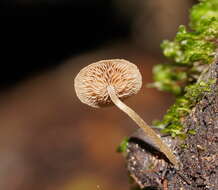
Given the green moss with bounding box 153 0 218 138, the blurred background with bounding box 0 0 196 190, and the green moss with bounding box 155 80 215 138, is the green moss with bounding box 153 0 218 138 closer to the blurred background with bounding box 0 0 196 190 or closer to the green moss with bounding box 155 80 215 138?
the green moss with bounding box 155 80 215 138

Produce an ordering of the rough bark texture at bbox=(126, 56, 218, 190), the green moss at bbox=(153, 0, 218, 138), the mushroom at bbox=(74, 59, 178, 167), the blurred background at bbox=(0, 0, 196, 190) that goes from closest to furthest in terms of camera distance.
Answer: the rough bark texture at bbox=(126, 56, 218, 190), the mushroom at bbox=(74, 59, 178, 167), the green moss at bbox=(153, 0, 218, 138), the blurred background at bbox=(0, 0, 196, 190)

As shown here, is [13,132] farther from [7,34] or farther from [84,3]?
[84,3]

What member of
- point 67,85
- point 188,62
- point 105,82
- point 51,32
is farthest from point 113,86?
point 51,32

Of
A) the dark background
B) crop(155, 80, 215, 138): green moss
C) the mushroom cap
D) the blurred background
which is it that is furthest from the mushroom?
the dark background

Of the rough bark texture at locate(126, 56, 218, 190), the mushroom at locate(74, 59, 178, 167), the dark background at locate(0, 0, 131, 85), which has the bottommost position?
the rough bark texture at locate(126, 56, 218, 190)

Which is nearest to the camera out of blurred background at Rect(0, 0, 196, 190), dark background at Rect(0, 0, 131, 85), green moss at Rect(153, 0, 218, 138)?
green moss at Rect(153, 0, 218, 138)

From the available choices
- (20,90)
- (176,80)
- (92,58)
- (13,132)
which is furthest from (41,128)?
(176,80)

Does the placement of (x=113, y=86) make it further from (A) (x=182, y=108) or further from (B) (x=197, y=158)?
(B) (x=197, y=158)
